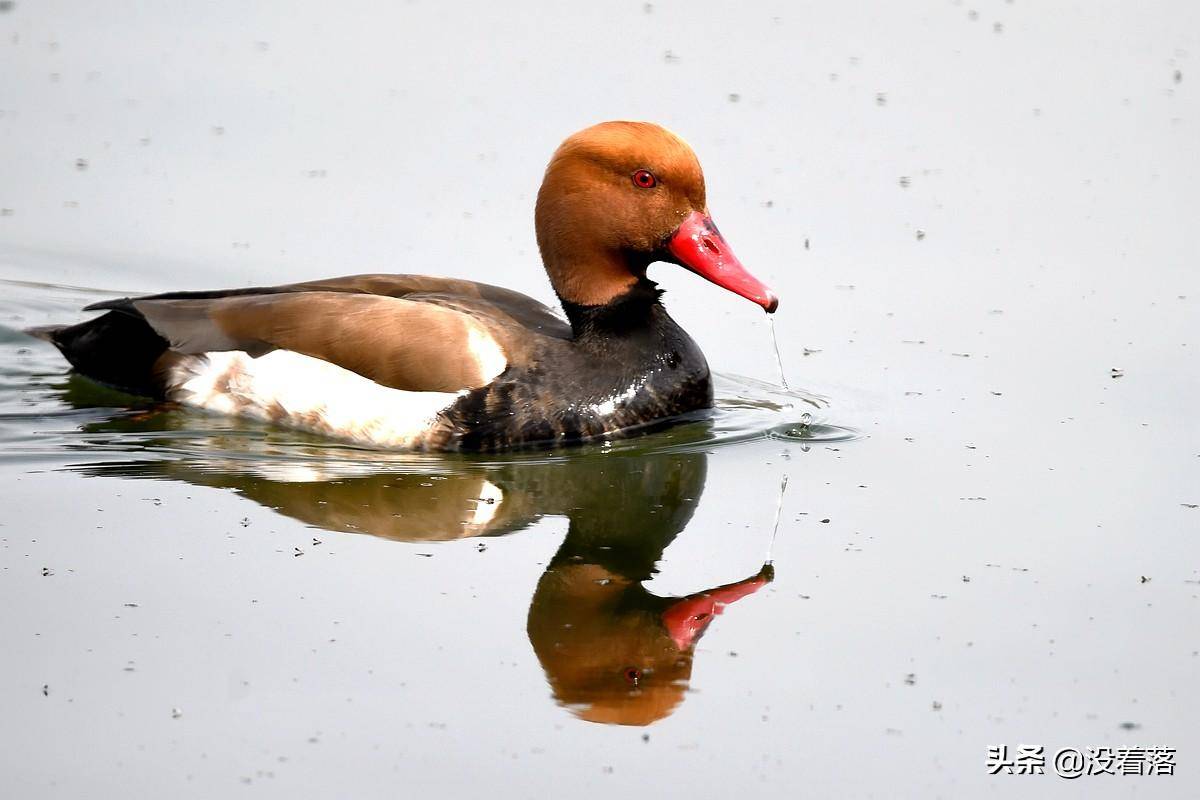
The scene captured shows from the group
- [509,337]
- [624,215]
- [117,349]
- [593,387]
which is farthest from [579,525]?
[117,349]

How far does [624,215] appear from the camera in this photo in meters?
7.97

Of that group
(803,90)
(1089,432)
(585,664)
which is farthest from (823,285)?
(585,664)

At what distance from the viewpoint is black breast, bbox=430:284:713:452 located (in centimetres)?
782

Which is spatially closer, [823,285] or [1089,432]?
[1089,432]

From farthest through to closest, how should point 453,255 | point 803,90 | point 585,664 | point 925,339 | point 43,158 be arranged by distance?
point 803,90 < point 43,158 < point 453,255 < point 925,339 < point 585,664

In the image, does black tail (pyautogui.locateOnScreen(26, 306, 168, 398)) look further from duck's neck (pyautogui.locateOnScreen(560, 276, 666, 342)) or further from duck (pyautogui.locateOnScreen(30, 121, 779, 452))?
duck's neck (pyautogui.locateOnScreen(560, 276, 666, 342))

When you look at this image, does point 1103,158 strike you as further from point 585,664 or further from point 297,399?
point 585,664

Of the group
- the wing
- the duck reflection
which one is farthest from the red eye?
the duck reflection

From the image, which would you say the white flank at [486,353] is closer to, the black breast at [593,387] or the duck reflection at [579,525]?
the black breast at [593,387]

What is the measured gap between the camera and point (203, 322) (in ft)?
27.1

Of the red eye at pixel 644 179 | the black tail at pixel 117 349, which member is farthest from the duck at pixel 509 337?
the black tail at pixel 117 349

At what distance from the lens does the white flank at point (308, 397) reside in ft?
25.8

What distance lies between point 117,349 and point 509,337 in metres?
2.01

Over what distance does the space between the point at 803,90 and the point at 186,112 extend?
414cm
